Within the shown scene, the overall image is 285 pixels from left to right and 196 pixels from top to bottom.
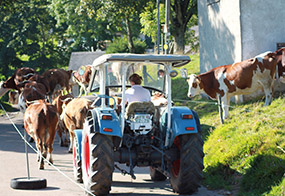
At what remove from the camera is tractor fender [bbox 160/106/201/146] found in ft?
31.9

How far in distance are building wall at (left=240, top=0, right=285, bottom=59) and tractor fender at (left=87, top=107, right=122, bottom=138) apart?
9.06 meters

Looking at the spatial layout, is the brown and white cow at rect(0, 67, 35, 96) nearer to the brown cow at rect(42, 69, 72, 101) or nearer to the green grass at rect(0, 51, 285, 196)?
the brown cow at rect(42, 69, 72, 101)

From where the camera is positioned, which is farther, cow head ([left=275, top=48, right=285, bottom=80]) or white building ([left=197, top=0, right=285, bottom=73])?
white building ([left=197, top=0, right=285, bottom=73])

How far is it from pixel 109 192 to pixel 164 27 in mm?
17722

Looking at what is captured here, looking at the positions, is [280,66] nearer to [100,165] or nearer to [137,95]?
[137,95]

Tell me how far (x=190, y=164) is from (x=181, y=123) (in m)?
0.72

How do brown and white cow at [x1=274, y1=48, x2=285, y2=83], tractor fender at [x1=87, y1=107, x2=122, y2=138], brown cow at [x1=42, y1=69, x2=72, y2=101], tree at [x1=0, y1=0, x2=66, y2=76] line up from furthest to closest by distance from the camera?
tree at [x1=0, y1=0, x2=66, y2=76]
brown cow at [x1=42, y1=69, x2=72, y2=101]
brown and white cow at [x1=274, y1=48, x2=285, y2=83]
tractor fender at [x1=87, y1=107, x2=122, y2=138]

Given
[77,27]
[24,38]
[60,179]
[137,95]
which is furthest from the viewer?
[77,27]

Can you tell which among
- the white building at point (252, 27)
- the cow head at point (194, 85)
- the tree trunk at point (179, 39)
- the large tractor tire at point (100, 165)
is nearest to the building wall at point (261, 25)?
the white building at point (252, 27)

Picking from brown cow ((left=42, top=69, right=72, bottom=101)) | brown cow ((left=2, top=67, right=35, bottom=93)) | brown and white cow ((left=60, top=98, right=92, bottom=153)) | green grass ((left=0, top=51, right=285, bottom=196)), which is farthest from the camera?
brown cow ((left=42, top=69, right=72, bottom=101))

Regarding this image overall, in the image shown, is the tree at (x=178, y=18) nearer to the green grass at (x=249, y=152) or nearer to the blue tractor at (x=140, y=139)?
the green grass at (x=249, y=152)

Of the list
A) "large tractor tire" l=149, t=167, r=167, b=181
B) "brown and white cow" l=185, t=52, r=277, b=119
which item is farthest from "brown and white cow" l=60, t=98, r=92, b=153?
"brown and white cow" l=185, t=52, r=277, b=119

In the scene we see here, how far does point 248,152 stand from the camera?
11258mm

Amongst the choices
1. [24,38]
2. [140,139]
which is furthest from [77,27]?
[140,139]
